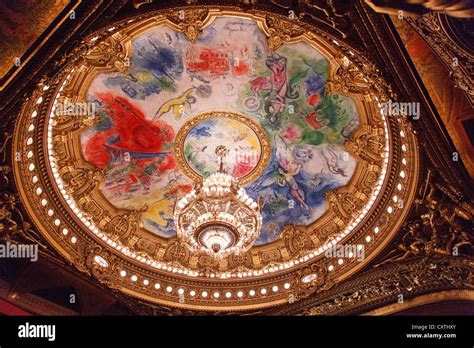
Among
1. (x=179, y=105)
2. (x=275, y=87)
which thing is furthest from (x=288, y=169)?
(x=179, y=105)

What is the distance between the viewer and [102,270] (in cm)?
1445

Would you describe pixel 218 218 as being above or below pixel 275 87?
below

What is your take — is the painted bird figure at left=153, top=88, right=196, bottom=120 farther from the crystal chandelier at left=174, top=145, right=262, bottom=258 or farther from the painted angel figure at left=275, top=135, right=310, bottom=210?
the painted angel figure at left=275, top=135, right=310, bottom=210

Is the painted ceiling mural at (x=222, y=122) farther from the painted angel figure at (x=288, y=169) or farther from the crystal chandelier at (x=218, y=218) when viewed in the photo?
the crystal chandelier at (x=218, y=218)

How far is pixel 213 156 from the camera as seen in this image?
1577 cm

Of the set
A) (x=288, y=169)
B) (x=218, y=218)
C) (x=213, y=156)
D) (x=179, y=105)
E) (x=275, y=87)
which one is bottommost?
(x=218, y=218)

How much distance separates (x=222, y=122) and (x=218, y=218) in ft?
11.3

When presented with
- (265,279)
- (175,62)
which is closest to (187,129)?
(175,62)

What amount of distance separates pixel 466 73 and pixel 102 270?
9.61 m

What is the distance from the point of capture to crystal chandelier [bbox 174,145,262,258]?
12555 mm

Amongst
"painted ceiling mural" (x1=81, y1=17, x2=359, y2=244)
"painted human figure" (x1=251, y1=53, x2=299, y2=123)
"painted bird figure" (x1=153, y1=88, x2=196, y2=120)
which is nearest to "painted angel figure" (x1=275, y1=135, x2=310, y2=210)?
"painted ceiling mural" (x1=81, y1=17, x2=359, y2=244)

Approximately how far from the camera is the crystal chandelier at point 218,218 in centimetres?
1255

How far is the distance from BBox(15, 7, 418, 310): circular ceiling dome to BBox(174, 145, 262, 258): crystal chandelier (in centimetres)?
11

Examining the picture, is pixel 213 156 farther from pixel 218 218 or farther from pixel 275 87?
pixel 218 218
